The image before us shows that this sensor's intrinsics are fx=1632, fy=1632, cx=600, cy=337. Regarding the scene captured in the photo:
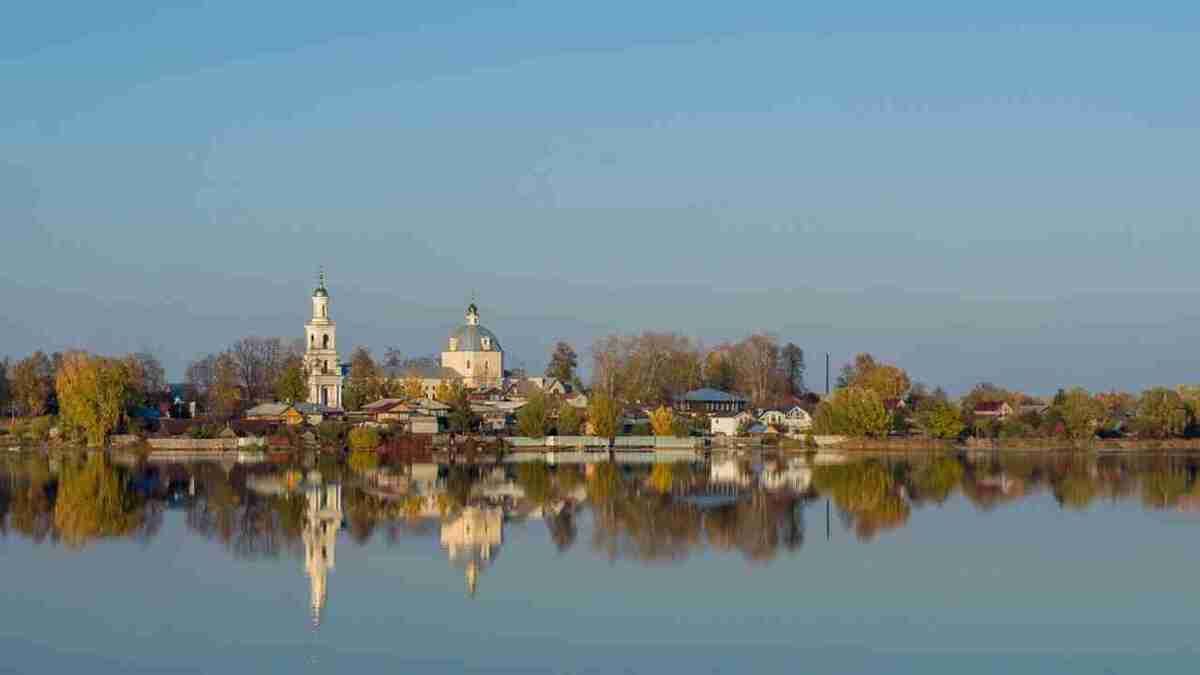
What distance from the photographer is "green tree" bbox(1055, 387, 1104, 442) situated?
5659cm

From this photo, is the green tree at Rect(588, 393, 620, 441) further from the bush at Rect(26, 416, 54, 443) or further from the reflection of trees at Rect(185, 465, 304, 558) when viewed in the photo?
the reflection of trees at Rect(185, 465, 304, 558)

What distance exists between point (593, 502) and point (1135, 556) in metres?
10.9

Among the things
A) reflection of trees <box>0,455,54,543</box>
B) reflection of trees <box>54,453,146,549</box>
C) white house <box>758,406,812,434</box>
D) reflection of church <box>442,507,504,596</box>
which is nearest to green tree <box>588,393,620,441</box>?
white house <box>758,406,812,434</box>

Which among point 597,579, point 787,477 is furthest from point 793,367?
point 597,579

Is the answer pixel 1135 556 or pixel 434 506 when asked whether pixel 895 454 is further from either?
pixel 1135 556

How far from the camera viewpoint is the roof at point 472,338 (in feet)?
254

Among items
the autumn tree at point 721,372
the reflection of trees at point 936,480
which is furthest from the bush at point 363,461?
the autumn tree at point 721,372

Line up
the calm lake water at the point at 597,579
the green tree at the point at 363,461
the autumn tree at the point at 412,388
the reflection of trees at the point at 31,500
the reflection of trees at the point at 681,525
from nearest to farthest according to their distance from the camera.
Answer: the calm lake water at the point at 597,579 < the reflection of trees at the point at 681,525 < the reflection of trees at the point at 31,500 < the green tree at the point at 363,461 < the autumn tree at the point at 412,388

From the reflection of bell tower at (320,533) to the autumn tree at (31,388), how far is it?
28.0 metres

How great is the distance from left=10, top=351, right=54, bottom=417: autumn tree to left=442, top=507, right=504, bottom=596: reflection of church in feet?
119

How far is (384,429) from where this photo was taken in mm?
52969

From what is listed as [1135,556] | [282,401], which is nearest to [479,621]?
[1135,556]

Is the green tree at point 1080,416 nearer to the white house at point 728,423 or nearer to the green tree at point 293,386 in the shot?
the white house at point 728,423

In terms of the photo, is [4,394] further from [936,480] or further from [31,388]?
[936,480]
